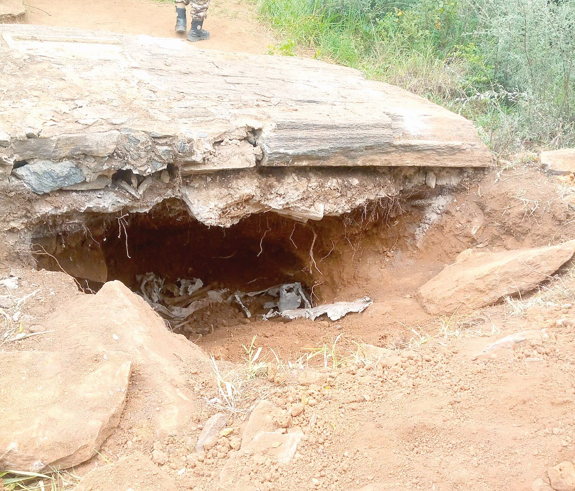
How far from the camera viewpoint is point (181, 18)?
666 centimetres

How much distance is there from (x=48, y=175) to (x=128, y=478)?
171 cm

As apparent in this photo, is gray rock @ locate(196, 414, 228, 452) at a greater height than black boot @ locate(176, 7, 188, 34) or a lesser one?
lesser

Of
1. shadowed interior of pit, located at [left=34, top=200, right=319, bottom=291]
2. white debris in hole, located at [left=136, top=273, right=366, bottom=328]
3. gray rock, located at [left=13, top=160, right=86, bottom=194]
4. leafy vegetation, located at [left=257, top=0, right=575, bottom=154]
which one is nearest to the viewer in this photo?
gray rock, located at [left=13, top=160, right=86, bottom=194]

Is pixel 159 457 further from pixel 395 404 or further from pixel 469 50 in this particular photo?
pixel 469 50

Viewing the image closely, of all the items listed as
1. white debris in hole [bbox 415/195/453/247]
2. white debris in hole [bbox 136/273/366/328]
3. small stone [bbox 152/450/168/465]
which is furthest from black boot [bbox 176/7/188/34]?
small stone [bbox 152/450/168/465]

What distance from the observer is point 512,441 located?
69.1 inches

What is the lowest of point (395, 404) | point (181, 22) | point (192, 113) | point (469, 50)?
point (395, 404)

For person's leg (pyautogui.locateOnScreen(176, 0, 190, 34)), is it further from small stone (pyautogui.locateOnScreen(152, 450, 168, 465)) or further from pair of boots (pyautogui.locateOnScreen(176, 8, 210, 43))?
small stone (pyautogui.locateOnScreen(152, 450, 168, 465))

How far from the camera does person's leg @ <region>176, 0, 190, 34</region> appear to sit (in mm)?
6570

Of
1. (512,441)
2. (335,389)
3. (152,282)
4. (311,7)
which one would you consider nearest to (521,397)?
(512,441)

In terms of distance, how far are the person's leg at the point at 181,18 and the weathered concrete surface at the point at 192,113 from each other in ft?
8.45

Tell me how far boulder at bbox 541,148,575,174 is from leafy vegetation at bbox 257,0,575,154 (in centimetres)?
29

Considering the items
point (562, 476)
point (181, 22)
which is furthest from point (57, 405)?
point (181, 22)

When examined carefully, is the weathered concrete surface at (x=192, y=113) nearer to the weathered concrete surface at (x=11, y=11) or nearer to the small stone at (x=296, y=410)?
the small stone at (x=296, y=410)
